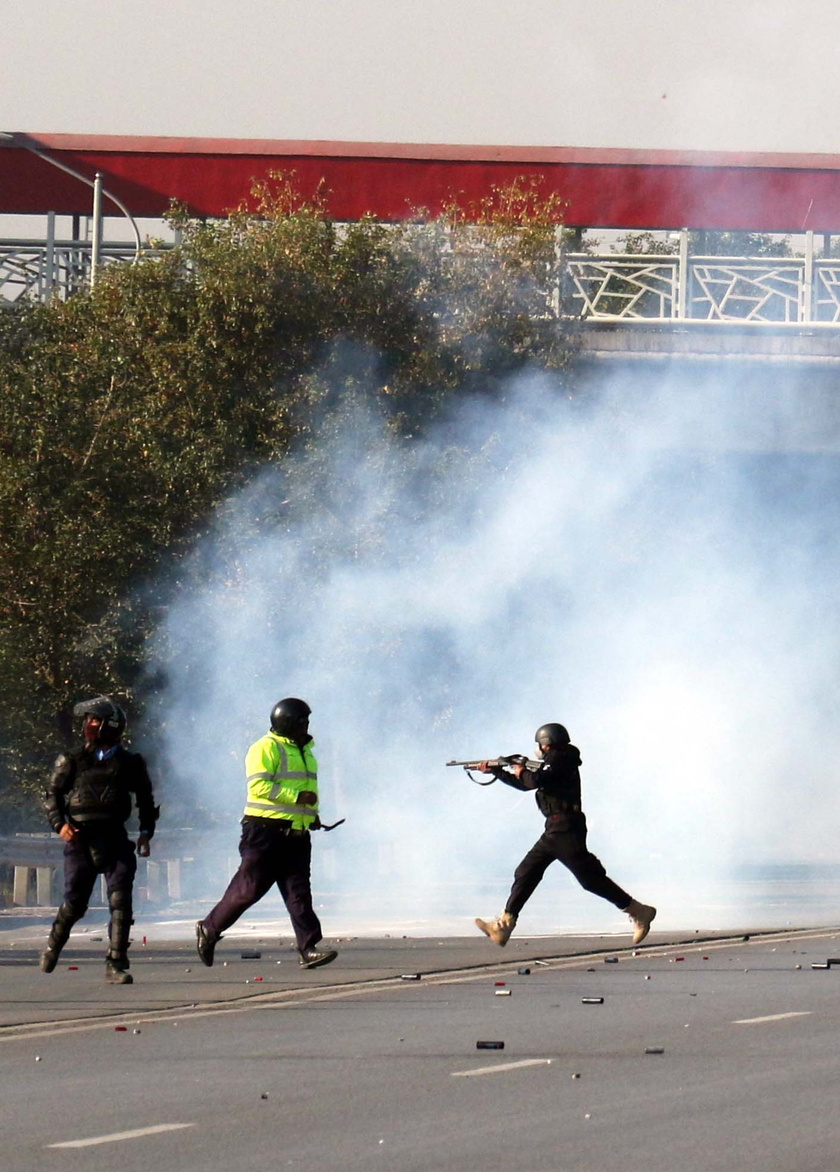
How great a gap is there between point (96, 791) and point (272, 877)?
114 cm

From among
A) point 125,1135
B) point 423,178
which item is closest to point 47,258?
point 423,178

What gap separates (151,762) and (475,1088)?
1785 cm

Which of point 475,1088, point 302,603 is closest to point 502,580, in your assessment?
point 302,603

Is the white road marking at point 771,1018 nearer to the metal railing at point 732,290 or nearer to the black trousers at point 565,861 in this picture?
the black trousers at point 565,861

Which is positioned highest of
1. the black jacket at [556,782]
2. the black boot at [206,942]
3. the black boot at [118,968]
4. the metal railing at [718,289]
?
the metal railing at [718,289]

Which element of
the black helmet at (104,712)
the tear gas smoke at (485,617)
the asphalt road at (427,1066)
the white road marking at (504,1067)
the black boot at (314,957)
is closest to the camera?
the asphalt road at (427,1066)

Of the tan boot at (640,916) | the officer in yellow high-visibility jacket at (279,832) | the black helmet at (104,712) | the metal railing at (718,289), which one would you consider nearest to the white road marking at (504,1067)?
the officer in yellow high-visibility jacket at (279,832)

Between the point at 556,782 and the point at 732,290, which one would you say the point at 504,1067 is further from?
the point at 732,290

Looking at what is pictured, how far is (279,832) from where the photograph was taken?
13.3 meters

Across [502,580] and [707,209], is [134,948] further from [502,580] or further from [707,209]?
→ [707,209]

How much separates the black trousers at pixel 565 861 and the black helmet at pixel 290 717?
2.23 m

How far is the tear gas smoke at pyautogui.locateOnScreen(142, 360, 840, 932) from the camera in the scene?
79.8 feet

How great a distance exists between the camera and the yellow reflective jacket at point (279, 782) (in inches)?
525

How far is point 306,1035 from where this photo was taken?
1029 cm
